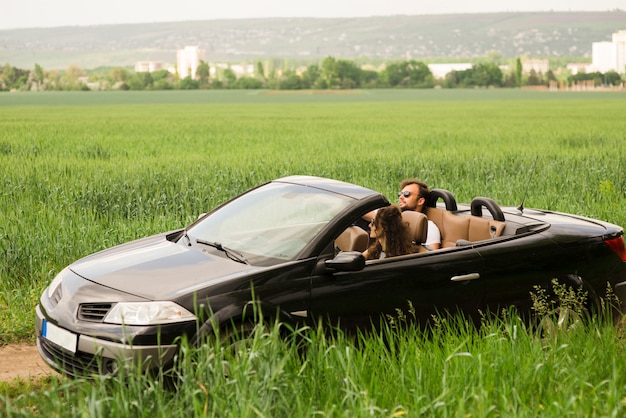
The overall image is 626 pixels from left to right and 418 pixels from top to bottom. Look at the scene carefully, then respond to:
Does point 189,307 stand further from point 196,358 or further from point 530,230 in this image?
point 530,230

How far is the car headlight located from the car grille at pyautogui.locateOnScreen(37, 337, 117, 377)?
0.75ft

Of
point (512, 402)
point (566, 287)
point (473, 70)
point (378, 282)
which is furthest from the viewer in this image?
point (473, 70)

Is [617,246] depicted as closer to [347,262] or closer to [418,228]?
[418,228]

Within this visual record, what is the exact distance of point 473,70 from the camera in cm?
17850

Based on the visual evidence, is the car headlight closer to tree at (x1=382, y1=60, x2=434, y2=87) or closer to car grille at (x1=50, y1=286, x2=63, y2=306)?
car grille at (x1=50, y1=286, x2=63, y2=306)

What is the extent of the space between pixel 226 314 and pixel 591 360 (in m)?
1.97

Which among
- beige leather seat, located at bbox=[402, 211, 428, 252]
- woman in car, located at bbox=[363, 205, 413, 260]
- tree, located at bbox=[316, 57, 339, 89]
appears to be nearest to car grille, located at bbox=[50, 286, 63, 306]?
woman in car, located at bbox=[363, 205, 413, 260]

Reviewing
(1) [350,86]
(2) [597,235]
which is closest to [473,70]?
(1) [350,86]

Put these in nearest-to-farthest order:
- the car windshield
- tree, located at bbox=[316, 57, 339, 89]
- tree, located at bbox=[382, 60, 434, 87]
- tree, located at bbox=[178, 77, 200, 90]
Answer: the car windshield → tree, located at bbox=[178, 77, 200, 90] → tree, located at bbox=[316, 57, 339, 89] → tree, located at bbox=[382, 60, 434, 87]

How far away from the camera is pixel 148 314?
506cm

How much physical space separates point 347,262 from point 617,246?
2534mm

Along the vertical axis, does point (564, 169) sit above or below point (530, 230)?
below

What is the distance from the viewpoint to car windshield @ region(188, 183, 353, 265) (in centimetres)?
573

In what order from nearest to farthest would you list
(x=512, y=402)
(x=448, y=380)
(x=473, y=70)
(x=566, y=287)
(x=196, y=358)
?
(x=512, y=402), (x=448, y=380), (x=196, y=358), (x=566, y=287), (x=473, y=70)
